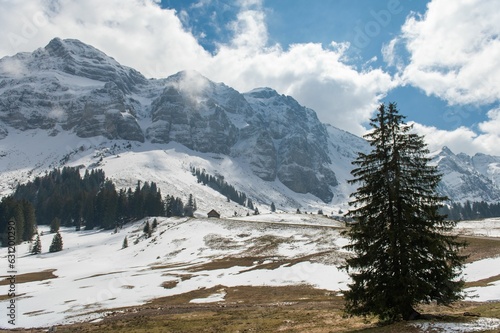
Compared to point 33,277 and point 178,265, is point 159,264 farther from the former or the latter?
point 33,277

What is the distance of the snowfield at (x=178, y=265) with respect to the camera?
43750mm

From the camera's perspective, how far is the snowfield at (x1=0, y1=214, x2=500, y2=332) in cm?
4375

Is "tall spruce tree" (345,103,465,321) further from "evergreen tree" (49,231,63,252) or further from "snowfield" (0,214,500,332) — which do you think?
"evergreen tree" (49,231,63,252)

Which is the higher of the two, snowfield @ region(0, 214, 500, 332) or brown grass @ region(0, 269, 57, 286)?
snowfield @ region(0, 214, 500, 332)

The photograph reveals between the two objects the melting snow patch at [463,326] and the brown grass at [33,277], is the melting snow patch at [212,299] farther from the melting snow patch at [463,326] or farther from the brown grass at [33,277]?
the brown grass at [33,277]

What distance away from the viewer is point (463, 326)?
18297mm

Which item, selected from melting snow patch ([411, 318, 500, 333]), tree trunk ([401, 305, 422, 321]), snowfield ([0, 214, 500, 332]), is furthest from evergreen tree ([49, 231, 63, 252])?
melting snow patch ([411, 318, 500, 333])

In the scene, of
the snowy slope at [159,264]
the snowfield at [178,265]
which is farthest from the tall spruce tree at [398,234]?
the snowy slope at [159,264]

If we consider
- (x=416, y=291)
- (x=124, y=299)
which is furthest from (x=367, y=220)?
(x=124, y=299)

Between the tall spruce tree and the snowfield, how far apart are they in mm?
2933

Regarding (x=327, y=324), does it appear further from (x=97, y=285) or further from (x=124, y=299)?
(x=97, y=285)

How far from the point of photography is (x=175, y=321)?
3111cm

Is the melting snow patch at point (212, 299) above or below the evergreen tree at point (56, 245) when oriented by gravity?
below

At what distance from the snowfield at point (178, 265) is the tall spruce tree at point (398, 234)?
115 inches
